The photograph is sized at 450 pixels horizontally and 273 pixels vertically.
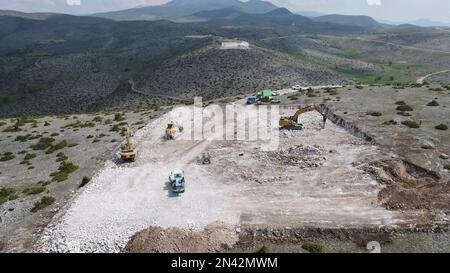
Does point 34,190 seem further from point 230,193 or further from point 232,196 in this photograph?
point 232,196

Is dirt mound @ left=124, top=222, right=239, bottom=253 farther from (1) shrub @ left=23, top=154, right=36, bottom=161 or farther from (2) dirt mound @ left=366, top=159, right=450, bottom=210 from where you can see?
(1) shrub @ left=23, top=154, right=36, bottom=161

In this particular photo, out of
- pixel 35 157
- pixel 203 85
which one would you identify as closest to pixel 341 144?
pixel 35 157

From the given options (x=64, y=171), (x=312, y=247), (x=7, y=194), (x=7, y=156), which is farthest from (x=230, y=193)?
(x=7, y=156)

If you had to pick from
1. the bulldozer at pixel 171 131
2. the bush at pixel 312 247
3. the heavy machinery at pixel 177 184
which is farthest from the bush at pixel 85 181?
the bush at pixel 312 247

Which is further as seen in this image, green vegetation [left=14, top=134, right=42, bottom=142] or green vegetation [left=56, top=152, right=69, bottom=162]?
green vegetation [left=14, top=134, right=42, bottom=142]

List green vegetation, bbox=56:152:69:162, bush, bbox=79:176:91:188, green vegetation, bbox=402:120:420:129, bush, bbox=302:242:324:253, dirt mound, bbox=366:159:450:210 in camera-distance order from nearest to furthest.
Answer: bush, bbox=302:242:324:253
dirt mound, bbox=366:159:450:210
bush, bbox=79:176:91:188
green vegetation, bbox=56:152:69:162
green vegetation, bbox=402:120:420:129

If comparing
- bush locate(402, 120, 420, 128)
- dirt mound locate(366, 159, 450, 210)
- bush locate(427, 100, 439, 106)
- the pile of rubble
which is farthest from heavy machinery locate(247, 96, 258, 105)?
dirt mound locate(366, 159, 450, 210)
